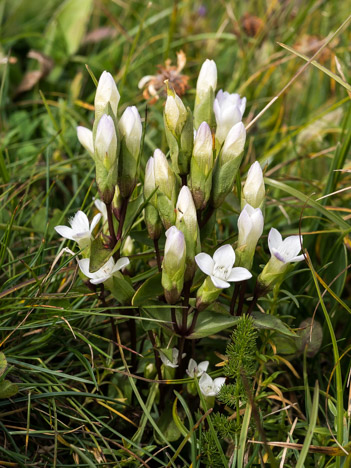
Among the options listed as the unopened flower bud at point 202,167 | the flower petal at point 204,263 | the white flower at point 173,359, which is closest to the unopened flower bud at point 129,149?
the unopened flower bud at point 202,167

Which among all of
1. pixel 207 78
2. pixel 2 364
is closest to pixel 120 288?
pixel 2 364

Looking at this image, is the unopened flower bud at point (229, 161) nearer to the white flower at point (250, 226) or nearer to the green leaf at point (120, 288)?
the white flower at point (250, 226)

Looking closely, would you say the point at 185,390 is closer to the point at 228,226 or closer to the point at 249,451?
the point at 249,451

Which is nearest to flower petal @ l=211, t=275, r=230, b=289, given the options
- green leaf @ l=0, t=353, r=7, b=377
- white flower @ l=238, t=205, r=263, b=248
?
white flower @ l=238, t=205, r=263, b=248

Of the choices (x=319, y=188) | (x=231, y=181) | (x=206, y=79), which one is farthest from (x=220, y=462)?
(x=319, y=188)

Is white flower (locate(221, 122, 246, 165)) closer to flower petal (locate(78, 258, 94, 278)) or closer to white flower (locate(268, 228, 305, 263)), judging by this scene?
white flower (locate(268, 228, 305, 263))

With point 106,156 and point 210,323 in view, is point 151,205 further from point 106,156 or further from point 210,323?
point 210,323
